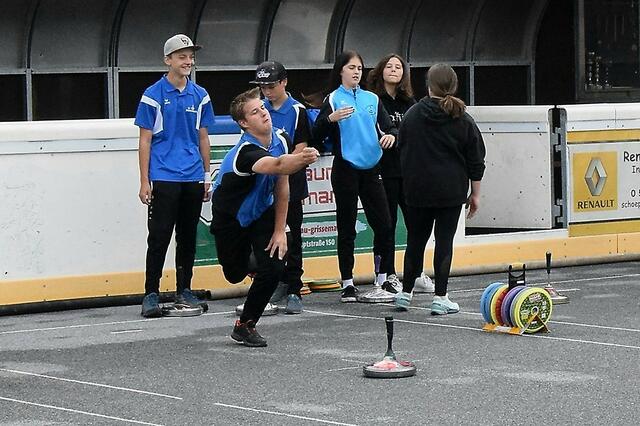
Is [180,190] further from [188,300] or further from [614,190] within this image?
[614,190]

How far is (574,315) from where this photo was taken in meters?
11.5

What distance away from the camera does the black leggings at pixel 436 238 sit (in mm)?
11461

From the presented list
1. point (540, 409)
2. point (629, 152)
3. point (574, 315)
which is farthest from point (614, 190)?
point (540, 409)

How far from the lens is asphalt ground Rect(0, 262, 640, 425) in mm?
8133

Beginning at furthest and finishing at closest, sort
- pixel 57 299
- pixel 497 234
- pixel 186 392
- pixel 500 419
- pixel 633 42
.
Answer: pixel 633 42 → pixel 497 234 → pixel 57 299 → pixel 186 392 → pixel 500 419

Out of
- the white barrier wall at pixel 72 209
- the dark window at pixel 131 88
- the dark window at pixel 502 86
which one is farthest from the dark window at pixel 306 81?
the white barrier wall at pixel 72 209

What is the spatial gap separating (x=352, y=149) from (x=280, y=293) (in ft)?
4.02

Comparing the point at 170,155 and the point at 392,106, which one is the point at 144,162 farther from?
the point at 392,106

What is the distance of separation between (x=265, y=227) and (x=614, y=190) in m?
5.79

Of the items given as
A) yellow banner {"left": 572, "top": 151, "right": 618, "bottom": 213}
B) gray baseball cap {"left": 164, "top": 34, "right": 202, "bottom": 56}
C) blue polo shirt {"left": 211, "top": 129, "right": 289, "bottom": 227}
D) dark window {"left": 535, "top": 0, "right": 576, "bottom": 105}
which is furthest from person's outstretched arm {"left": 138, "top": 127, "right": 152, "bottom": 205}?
dark window {"left": 535, "top": 0, "right": 576, "bottom": 105}

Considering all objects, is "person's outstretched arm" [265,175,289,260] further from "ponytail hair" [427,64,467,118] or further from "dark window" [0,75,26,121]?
"dark window" [0,75,26,121]

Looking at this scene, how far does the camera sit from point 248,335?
10.2 metres

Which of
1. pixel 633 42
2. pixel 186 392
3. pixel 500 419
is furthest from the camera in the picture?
pixel 633 42

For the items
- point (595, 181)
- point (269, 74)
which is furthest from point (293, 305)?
point (595, 181)
